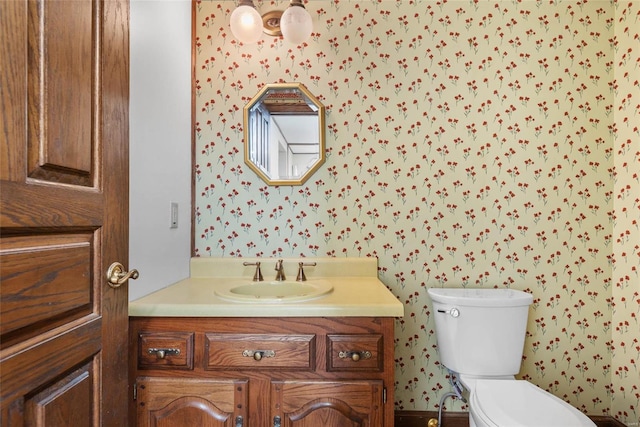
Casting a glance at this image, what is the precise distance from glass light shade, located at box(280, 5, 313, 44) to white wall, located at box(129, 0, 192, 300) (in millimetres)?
515

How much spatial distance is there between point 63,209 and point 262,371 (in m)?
0.79

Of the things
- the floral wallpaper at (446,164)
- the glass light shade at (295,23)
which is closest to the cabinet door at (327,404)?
the floral wallpaper at (446,164)

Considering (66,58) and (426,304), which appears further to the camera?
(426,304)

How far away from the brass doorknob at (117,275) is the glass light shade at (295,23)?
1227 mm

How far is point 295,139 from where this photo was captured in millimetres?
1772

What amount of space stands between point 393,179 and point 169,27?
1262mm

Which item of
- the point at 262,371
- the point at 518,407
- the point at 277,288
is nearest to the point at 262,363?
the point at 262,371

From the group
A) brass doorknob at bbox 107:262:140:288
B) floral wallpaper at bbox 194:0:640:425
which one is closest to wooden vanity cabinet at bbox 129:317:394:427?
brass doorknob at bbox 107:262:140:288

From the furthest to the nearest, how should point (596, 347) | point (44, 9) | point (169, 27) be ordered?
point (596, 347)
point (169, 27)
point (44, 9)

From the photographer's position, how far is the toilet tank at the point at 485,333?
153 cm

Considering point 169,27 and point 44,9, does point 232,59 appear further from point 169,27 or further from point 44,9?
point 44,9

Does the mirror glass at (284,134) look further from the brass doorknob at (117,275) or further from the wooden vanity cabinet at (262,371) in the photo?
the brass doorknob at (117,275)

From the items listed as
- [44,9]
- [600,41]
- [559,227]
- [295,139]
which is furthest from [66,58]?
[600,41]

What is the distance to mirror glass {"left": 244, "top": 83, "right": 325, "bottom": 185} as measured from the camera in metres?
1.76
